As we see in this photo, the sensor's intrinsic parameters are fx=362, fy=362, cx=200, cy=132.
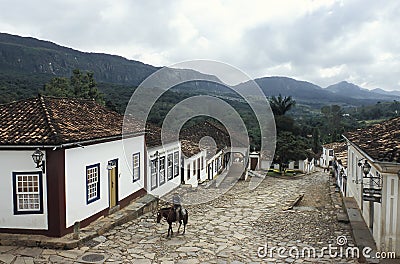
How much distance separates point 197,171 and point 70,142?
15289mm

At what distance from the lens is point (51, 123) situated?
1042 cm

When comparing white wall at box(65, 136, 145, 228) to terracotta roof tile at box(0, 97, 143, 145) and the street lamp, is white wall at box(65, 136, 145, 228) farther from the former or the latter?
the street lamp

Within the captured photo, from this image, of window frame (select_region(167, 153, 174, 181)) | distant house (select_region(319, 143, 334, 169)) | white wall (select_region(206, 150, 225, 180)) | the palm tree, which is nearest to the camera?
window frame (select_region(167, 153, 174, 181))

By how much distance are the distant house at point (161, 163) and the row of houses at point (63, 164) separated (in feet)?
2.21

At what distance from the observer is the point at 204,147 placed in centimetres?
2803

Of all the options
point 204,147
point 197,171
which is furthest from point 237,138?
point 197,171

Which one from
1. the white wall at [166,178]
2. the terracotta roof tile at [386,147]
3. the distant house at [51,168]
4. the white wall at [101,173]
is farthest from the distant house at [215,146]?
the terracotta roof tile at [386,147]

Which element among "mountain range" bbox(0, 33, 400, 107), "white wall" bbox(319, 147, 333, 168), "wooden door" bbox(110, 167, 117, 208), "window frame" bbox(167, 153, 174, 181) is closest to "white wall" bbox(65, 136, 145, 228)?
"wooden door" bbox(110, 167, 117, 208)

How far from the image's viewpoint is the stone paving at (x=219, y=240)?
346 inches

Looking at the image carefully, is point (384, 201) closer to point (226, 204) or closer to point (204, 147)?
point (226, 204)

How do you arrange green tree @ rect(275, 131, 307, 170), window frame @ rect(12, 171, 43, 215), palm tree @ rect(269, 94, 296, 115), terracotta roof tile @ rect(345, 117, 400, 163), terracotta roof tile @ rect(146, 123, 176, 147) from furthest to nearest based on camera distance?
palm tree @ rect(269, 94, 296, 115)
green tree @ rect(275, 131, 307, 170)
terracotta roof tile @ rect(146, 123, 176, 147)
window frame @ rect(12, 171, 43, 215)
terracotta roof tile @ rect(345, 117, 400, 163)
